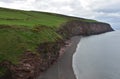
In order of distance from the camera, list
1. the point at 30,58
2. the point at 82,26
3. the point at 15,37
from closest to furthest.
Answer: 1. the point at 30,58
2. the point at 15,37
3. the point at 82,26

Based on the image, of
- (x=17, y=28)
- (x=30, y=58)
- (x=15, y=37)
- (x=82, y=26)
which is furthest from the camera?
(x=82, y=26)

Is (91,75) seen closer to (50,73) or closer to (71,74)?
(71,74)

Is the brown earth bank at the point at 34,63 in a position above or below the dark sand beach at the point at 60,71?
above

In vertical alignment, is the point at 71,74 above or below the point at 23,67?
below

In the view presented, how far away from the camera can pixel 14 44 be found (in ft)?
168

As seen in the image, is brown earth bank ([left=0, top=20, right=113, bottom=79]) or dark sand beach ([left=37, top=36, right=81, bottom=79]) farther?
dark sand beach ([left=37, top=36, right=81, bottom=79])

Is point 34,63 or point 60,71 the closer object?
point 34,63

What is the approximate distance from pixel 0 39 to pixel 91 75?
20718 millimetres

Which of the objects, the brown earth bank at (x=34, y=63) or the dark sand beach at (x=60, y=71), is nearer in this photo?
the brown earth bank at (x=34, y=63)

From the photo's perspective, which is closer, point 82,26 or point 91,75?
point 91,75

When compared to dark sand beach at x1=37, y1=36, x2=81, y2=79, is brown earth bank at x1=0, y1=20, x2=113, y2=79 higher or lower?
higher

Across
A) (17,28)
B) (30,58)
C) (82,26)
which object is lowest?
(82,26)

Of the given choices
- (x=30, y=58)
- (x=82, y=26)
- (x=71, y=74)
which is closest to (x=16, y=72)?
(x=30, y=58)

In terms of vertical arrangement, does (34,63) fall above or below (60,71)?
above
